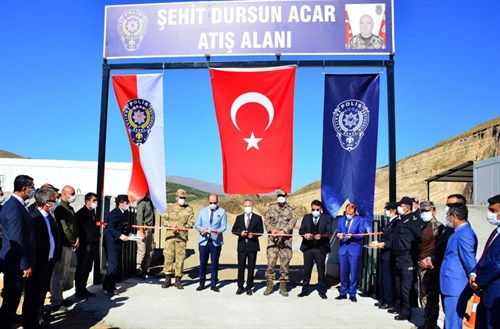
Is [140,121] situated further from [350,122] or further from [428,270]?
[428,270]

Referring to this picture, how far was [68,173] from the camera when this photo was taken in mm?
26094

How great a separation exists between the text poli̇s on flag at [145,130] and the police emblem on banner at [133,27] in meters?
0.70

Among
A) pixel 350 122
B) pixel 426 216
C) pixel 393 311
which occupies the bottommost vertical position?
pixel 393 311

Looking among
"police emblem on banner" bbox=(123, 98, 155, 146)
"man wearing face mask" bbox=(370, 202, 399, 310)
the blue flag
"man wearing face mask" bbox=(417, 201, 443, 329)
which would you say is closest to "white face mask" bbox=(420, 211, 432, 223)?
"man wearing face mask" bbox=(417, 201, 443, 329)

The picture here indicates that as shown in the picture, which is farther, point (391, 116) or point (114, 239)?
point (391, 116)

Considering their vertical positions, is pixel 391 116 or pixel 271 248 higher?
pixel 391 116

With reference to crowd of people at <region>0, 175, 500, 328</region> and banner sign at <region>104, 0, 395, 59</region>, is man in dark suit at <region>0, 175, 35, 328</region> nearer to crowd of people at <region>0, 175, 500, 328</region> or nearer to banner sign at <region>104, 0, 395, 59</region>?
crowd of people at <region>0, 175, 500, 328</region>

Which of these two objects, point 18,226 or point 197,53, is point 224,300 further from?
point 197,53

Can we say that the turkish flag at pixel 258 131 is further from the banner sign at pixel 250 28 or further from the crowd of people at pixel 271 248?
the banner sign at pixel 250 28

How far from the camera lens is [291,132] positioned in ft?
30.4

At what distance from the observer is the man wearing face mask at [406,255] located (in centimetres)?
724

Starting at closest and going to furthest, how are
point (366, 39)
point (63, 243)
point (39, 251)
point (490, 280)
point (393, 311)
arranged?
point (490, 280) → point (39, 251) → point (63, 243) → point (393, 311) → point (366, 39)

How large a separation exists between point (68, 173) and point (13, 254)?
2183cm

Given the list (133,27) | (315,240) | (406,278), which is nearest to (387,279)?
(406,278)
